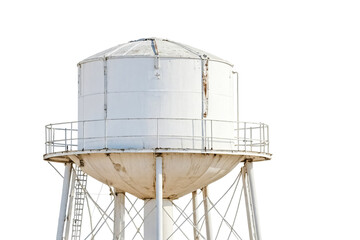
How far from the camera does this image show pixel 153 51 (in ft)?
113

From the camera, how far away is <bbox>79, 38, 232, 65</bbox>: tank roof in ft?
113

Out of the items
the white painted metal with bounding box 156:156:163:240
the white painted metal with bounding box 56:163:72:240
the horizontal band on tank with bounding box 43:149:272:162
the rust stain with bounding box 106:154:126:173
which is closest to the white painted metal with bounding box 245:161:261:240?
the horizontal band on tank with bounding box 43:149:272:162

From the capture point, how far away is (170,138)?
1331 inches

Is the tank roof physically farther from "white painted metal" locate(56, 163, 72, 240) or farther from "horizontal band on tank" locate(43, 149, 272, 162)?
"white painted metal" locate(56, 163, 72, 240)

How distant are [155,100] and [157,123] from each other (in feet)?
2.17

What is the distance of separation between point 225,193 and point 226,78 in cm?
346

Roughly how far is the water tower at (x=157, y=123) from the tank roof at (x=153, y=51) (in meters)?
0.03

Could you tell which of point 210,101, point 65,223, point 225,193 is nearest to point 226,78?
point 210,101

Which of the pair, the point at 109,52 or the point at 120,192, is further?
the point at 120,192

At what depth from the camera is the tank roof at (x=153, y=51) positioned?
113ft

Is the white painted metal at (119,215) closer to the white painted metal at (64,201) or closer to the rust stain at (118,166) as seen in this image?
the white painted metal at (64,201)

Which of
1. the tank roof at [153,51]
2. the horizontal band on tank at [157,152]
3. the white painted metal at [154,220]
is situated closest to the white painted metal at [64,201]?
the horizontal band on tank at [157,152]

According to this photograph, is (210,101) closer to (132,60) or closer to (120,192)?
(132,60)

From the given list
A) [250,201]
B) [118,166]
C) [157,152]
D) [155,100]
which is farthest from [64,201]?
[250,201]
